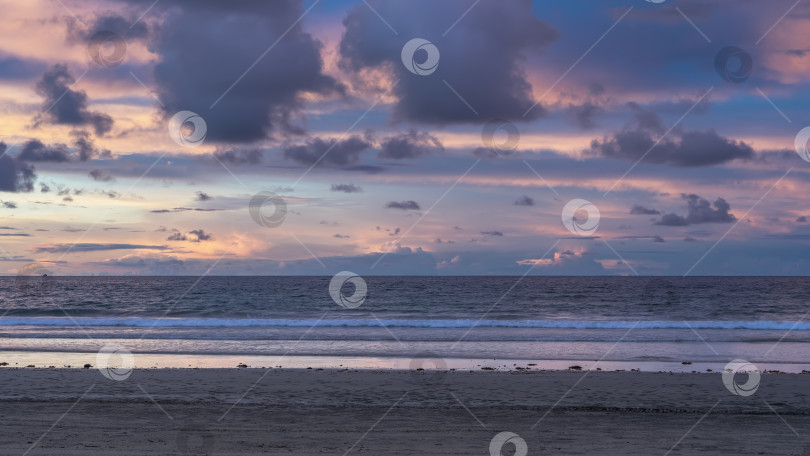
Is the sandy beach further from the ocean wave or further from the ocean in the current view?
the ocean wave

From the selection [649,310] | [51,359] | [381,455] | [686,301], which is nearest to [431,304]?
[649,310]

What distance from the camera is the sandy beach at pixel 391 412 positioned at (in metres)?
11.7

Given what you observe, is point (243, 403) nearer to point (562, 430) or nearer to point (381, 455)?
point (381, 455)

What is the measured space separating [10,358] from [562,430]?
22.0 m

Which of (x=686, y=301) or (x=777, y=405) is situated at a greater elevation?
(x=686, y=301)

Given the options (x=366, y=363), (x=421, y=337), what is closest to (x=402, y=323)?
(x=421, y=337)

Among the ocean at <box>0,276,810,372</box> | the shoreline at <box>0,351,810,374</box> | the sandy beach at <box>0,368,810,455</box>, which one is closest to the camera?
the sandy beach at <box>0,368,810,455</box>

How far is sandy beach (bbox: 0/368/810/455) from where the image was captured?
11.7 m

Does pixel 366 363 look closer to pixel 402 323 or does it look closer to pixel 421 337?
pixel 421 337

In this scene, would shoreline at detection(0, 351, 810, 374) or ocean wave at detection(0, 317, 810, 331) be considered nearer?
shoreline at detection(0, 351, 810, 374)

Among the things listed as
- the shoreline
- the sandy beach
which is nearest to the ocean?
the shoreline

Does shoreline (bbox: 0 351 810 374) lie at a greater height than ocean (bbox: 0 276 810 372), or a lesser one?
lesser

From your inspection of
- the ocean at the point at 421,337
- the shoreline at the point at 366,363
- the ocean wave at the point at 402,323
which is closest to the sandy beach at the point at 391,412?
the shoreline at the point at 366,363

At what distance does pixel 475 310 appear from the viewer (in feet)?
210
